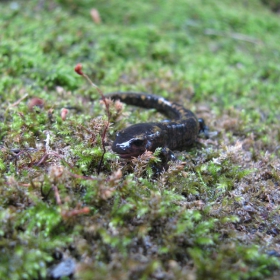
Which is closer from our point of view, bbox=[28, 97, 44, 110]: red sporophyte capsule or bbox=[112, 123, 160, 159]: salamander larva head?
bbox=[112, 123, 160, 159]: salamander larva head

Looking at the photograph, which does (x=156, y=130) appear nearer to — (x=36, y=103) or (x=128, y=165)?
(x=128, y=165)

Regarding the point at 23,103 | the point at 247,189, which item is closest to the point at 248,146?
the point at 247,189

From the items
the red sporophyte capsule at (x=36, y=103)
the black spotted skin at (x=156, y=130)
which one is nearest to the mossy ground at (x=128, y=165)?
the red sporophyte capsule at (x=36, y=103)

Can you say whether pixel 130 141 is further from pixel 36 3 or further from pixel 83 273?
pixel 36 3

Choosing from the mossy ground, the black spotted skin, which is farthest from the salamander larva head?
the mossy ground

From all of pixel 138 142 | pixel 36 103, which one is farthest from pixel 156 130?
pixel 36 103

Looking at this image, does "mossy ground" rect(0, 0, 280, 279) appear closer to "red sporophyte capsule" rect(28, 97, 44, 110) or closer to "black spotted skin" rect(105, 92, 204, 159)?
"red sporophyte capsule" rect(28, 97, 44, 110)

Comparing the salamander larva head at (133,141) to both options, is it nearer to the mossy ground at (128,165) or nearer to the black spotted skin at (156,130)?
the black spotted skin at (156,130)

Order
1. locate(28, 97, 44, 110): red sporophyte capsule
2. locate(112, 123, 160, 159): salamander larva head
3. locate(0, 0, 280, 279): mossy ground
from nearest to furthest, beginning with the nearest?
locate(0, 0, 280, 279): mossy ground
locate(112, 123, 160, 159): salamander larva head
locate(28, 97, 44, 110): red sporophyte capsule
